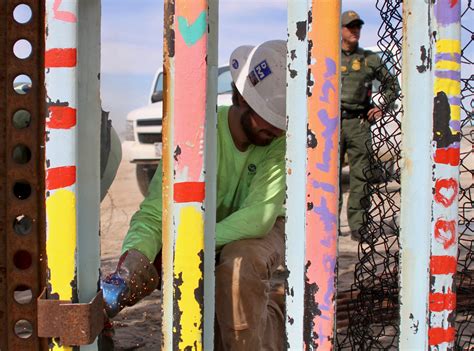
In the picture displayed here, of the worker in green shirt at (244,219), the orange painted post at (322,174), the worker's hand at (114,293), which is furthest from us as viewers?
the worker in green shirt at (244,219)

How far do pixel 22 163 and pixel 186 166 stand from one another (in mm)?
529

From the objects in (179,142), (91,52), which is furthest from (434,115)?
(91,52)

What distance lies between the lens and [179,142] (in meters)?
1.55

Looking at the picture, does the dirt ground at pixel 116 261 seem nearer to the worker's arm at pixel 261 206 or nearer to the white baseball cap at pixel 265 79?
the worker's arm at pixel 261 206

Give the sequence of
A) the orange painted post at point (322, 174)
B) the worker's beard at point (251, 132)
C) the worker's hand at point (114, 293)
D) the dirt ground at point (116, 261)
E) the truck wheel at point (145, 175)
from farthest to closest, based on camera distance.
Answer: the truck wheel at point (145, 175) < the dirt ground at point (116, 261) < the worker's beard at point (251, 132) < the worker's hand at point (114, 293) < the orange painted post at point (322, 174)

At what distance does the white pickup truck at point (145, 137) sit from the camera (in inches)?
381

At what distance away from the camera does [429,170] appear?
5.25 ft

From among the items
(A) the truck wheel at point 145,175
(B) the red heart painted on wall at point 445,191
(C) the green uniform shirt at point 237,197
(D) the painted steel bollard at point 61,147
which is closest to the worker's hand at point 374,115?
(C) the green uniform shirt at point 237,197

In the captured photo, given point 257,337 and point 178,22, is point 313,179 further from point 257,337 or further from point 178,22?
point 257,337

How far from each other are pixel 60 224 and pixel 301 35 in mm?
700

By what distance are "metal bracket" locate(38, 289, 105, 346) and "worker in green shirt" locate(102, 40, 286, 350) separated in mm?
532

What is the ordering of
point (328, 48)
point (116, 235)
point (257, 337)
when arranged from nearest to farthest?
point (328, 48), point (257, 337), point (116, 235)

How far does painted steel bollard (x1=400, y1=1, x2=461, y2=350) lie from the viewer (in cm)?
158

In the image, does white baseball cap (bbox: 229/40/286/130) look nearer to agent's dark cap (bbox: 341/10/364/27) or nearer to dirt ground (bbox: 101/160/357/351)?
dirt ground (bbox: 101/160/357/351)
